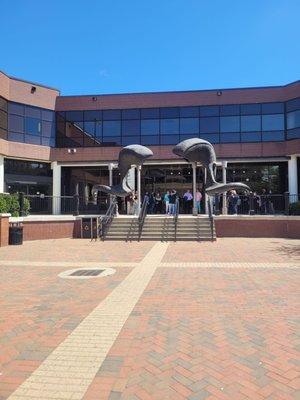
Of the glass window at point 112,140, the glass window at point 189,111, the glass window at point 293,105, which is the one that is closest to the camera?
the glass window at point 293,105

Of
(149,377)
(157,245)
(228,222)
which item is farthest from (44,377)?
(228,222)

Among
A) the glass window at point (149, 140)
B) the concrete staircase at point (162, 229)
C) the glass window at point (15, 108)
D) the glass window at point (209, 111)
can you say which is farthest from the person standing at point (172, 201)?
the glass window at point (15, 108)

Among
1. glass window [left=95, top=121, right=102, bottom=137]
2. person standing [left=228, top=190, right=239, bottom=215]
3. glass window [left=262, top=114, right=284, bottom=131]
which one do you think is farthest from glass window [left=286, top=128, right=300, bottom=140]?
glass window [left=95, top=121, right=102, bottom=137]

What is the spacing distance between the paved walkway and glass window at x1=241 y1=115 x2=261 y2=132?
20.9m

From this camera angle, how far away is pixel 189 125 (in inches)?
1230

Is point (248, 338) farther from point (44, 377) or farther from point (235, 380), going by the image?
point (44, 377)

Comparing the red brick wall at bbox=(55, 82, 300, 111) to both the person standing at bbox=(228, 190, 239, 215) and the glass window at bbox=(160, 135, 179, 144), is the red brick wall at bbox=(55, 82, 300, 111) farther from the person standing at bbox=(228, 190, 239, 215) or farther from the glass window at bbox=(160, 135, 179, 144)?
the person standing at bbox=(228, 190, 239, 215)

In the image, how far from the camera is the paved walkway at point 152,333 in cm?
406

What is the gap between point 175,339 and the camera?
5414 mm

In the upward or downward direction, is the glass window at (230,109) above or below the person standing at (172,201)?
above

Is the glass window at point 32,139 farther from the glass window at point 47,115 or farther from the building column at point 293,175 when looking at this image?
the building column at point 293,175

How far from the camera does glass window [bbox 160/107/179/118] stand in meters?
31.5

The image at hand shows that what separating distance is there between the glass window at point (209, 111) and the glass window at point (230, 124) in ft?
2.02

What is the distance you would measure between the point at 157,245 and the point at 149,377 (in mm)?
12515
